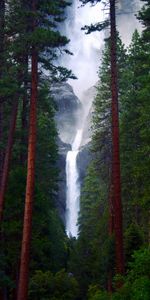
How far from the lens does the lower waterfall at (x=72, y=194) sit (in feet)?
249

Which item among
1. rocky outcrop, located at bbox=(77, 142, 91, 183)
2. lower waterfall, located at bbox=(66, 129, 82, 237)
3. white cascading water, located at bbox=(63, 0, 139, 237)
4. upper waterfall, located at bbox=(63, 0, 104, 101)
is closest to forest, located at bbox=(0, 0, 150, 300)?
lower waterfall, located at bbox=(66, 129, 82, 237)

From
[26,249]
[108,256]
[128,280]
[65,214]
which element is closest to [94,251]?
[108,256]

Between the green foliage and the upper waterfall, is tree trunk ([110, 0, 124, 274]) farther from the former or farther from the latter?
the upper waterfall

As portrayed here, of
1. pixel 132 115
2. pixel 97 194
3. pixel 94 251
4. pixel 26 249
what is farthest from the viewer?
pixel 97 194

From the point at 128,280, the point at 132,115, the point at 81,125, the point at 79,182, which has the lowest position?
the point at 128,280

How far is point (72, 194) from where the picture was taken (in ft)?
265

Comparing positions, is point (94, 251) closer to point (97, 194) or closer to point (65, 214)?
point (97, 194)

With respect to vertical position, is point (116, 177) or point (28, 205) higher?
point (116, 177)

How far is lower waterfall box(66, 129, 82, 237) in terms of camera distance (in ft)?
249

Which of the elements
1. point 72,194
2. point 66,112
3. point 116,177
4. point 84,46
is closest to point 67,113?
point 66,112

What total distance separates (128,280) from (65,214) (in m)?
66.8

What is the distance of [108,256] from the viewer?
2228 cm

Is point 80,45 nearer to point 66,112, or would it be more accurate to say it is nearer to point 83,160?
point 66,112

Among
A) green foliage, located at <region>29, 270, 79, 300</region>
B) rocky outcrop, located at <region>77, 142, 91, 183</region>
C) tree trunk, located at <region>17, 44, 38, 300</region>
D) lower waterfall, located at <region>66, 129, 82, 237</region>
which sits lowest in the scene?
green foliage, located at <region>29, 270, 79, 300</region>
